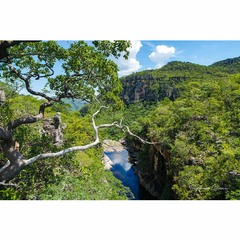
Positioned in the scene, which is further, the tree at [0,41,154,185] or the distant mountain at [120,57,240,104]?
the distant mountain at [120,57,240,104]

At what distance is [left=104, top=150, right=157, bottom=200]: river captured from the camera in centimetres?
1839

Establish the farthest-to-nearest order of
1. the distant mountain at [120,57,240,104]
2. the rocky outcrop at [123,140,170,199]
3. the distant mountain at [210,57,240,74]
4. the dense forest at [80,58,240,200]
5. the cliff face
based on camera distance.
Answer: the cliff face → the distant mountain at [120,57,240,104] → the distant mountain at [210,57,240,74] → the rocky outcrop at [123,140,170,199] → the dense forest at [80,58,240,200]

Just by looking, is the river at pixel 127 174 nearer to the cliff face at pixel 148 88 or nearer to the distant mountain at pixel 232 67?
the cliff face at pixel 148 88

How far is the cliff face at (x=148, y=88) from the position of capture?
201 feet

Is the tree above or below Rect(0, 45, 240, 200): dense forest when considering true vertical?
above

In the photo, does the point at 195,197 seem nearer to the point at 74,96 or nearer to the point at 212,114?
the point at 212,114

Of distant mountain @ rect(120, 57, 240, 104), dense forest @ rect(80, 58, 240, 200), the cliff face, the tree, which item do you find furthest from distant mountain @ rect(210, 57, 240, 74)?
the tree

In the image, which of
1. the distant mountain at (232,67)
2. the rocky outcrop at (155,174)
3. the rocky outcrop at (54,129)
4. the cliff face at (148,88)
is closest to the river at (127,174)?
the rocky outcrop at (155,174)

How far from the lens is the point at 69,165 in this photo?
496 cm

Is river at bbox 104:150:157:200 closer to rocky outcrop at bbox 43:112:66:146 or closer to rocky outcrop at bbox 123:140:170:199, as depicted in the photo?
rocky outcrop at bbox 123:140:170:199

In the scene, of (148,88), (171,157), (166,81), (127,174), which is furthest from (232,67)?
(171,157)

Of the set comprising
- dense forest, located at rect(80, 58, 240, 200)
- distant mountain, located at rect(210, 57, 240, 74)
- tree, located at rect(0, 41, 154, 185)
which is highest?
distant mountain, located at rect(210, 57, 240, 74)

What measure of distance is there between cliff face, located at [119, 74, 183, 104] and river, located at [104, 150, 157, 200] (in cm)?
3813

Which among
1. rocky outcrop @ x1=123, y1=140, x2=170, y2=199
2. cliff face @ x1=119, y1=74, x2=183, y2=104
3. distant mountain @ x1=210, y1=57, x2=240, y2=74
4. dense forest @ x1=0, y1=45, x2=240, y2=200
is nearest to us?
dense forest @ x1=0, y1=45, x2=240, y2=200
